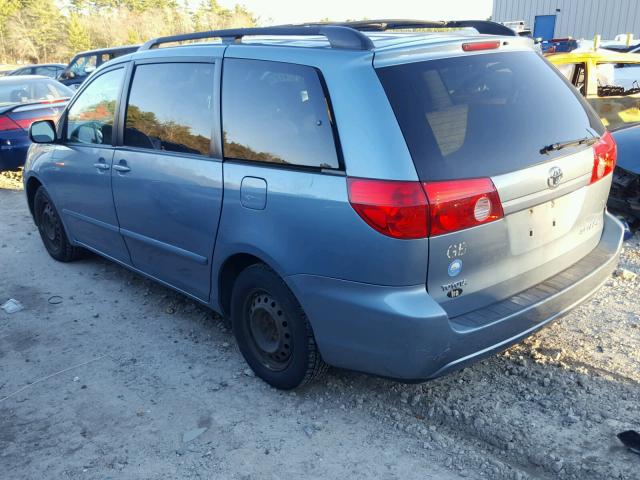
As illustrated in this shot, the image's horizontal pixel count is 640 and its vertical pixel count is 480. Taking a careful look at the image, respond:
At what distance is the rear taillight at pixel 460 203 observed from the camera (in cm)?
239

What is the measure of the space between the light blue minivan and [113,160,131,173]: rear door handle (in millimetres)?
306

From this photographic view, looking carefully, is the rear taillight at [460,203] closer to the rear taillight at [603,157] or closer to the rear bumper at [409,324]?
the rear bumper at [409,324]

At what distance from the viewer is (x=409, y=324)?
2.43 m

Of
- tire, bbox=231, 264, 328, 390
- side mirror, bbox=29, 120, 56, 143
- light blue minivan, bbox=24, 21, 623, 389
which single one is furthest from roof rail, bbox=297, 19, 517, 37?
side mirror, bbox=29, 120, 56, 143

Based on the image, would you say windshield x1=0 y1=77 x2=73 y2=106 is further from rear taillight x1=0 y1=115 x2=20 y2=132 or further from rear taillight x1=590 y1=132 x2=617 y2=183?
rear taillight x1=590 y1=132 x2=617 y2=183

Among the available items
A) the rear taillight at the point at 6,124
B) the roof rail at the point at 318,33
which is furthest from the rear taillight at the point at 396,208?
the rear taillight at the point at 6,124

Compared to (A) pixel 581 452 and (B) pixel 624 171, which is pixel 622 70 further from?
(A) pixel 581 452

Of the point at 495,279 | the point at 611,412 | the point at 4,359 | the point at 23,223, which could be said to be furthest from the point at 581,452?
the point at 23,223

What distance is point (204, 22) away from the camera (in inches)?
2544

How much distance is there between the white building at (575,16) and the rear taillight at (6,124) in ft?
98.5

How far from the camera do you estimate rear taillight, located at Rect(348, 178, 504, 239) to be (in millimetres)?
2375

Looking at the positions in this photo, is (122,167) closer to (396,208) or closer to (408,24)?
(408,24)

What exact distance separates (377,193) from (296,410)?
134 centimetres

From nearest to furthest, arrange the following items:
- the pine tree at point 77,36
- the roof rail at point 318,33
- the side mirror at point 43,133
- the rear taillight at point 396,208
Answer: the rear taillight at point 396,208 < the roof rail at point 318,33 < the side mirror at point 43,133 < the pine tree at point 77,36
